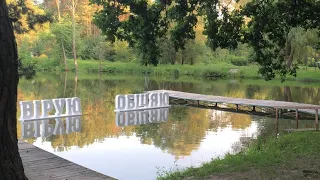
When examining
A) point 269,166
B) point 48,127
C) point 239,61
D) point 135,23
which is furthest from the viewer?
point 239,61

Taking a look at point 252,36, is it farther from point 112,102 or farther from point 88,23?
point 88,23

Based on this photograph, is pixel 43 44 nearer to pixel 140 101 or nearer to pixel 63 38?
pixel 63 38

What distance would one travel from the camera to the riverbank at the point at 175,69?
3959 cm

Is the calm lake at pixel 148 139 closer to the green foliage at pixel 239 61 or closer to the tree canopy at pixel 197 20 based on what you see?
the tree canopy at pixel 197 20

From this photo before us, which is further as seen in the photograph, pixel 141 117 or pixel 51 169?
pixel 141 117

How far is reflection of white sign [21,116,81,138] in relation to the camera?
11520 mm

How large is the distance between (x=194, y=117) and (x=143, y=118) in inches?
80.0

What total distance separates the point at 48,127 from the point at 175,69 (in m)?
33.6

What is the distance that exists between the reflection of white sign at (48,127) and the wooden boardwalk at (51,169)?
13.2 ft

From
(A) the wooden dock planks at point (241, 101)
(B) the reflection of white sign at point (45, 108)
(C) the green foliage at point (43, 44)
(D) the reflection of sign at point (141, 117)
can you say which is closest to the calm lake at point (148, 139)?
(D) the reflection of sign at point (141, 117)

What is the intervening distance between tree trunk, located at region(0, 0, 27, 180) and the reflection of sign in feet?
29.8

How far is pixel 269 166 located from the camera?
21.3 feet

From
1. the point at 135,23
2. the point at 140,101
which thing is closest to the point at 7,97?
the point at 135,23

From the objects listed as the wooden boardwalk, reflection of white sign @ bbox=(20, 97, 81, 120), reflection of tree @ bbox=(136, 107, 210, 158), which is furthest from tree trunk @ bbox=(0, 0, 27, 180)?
reflection of white sign @ bbox=(20, 97, 81, 120)
